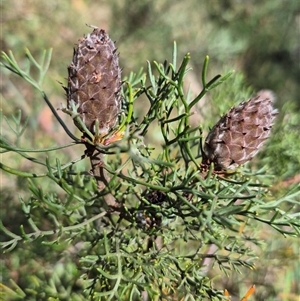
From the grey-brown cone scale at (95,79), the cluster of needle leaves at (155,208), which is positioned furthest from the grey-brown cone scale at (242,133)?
the grey-brown cone scale at (95,79)

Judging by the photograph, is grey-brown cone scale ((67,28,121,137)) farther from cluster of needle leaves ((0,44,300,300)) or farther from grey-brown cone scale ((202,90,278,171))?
grey-brown cone scale ((202,90,278,171))

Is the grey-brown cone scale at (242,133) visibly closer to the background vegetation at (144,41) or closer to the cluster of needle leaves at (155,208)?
the cluster of needle leaves at (155,208)

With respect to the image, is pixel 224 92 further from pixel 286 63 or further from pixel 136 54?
pixel 286 63

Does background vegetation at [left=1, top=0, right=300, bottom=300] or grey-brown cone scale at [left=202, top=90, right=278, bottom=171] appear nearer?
grey-brown cone scale at [left=202, top=90, right=278, bottom=171]

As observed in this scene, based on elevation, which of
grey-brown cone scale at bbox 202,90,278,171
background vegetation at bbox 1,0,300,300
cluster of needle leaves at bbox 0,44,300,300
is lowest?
cluster of needle leaves at bbox 0,44,300,300

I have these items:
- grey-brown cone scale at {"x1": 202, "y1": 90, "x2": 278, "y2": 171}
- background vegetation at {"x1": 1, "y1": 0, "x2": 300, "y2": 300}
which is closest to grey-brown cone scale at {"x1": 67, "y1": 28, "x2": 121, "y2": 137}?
grey-brown cone scale at {"x1": 202, "y1": 90, "x2": 278, "y2": 171}
